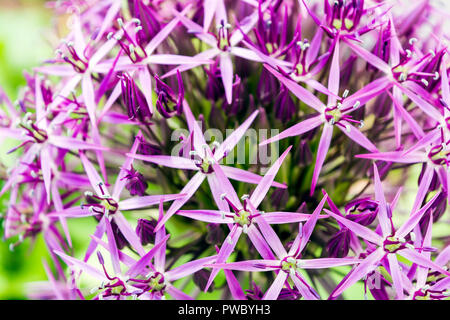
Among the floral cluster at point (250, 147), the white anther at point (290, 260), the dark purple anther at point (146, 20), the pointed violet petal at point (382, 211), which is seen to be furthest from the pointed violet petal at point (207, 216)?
the dark purple anther at point (146, 20)

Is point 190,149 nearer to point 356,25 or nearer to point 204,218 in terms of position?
point 204,218

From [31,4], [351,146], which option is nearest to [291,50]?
[351,146]

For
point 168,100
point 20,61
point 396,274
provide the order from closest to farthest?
1. point 396,274
2. point 168,100
3. point 20,61

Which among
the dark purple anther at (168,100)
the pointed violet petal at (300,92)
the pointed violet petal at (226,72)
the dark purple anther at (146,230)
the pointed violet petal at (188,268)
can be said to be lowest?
the pointed violet petal at (188,268)

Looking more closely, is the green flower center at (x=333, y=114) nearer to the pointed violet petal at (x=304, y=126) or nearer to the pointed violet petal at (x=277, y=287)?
the pointed violet petal at (x=304, y=126)

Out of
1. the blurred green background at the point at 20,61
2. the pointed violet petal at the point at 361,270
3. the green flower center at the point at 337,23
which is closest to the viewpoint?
the pointed violet petal at the point at 361,270

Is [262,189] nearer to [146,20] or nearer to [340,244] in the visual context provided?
[340,244]

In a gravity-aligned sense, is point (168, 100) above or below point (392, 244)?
above

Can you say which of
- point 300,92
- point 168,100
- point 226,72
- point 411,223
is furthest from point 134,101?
point 411,223
